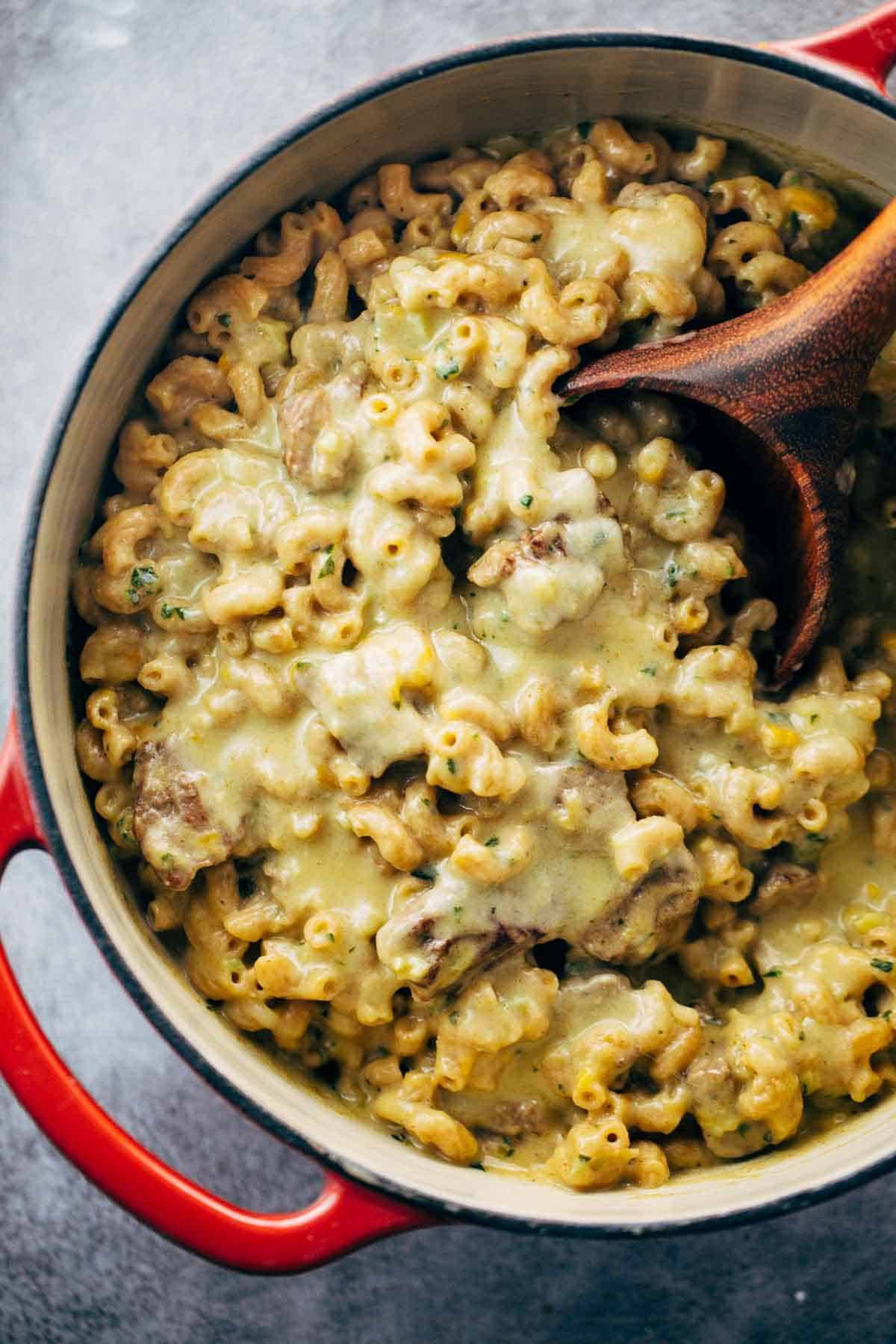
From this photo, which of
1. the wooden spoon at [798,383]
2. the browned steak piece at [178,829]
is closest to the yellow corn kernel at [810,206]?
the wooden spoon at [798,383]

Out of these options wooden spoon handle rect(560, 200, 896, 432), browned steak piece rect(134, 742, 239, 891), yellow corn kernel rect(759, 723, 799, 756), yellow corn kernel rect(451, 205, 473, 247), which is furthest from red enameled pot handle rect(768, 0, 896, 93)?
browned steak piece rect(134, 742, 239, 891)

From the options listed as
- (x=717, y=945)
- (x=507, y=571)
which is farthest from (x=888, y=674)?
(x=507, y=571)

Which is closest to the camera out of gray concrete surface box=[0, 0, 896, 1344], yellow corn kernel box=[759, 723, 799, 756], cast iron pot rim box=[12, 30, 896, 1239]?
cast iron pot rim box=[12, 30, 896, 1239]

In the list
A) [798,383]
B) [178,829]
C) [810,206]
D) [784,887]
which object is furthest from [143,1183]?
[810,206]

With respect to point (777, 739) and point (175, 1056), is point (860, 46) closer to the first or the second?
point (777, 739)

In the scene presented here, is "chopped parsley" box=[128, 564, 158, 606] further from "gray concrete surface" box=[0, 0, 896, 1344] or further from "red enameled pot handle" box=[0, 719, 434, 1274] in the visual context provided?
"gray concrete surface" box=[0, 0, 896, 1344]

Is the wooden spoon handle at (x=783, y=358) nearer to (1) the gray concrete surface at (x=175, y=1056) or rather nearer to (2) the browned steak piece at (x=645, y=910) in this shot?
(2) the browned steak piece at (x=645, y=910)
